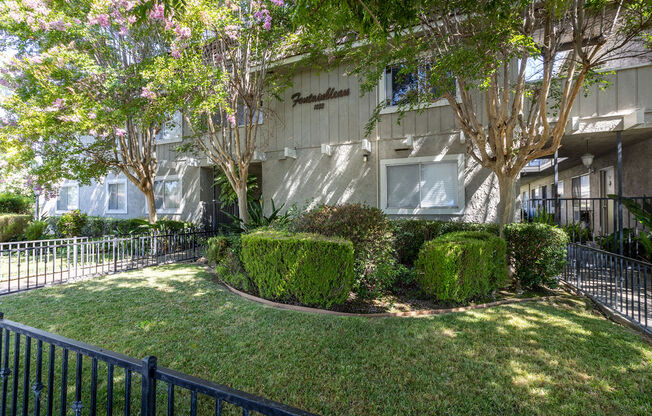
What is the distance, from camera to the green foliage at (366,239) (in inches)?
207

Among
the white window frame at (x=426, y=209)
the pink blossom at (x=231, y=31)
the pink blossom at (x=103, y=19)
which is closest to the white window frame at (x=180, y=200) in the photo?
the pink blossom at (x=103, y=19)

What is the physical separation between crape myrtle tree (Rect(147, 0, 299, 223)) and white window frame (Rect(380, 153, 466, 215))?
4.06m

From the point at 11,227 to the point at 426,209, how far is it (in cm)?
1702

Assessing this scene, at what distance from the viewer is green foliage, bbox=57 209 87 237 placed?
12.6 meters

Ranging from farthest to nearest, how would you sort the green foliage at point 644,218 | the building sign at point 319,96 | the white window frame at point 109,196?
Result: 1. the white window frame at point 109,196
2. the building sign at point 319,96
3. the green foliage at point 644,218

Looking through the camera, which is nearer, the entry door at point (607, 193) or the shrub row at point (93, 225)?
the entry door at point (607, 193)

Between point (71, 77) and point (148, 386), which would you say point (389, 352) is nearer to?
point (148, 386)

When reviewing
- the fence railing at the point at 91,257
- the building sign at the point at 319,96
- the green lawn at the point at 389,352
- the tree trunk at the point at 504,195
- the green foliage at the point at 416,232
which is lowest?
the green lawn at the point at 389,352

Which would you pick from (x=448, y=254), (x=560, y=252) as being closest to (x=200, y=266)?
(x=448, y=254)

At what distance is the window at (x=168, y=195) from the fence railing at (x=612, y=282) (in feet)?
41.9

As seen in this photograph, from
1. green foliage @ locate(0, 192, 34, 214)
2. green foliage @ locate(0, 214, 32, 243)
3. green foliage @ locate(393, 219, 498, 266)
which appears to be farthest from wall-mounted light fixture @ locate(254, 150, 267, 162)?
green foliage @ locate(0, 192, 34, 214)

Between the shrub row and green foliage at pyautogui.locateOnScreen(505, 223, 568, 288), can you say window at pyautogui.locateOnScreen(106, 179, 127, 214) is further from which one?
green foliage at pyautogui.locateOnScreen(505, 223, 568, 288)

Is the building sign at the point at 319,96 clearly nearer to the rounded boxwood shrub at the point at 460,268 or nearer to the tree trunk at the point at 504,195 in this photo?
the tree trunk at the point at 504,195

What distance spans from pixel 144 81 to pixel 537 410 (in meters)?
10.6
